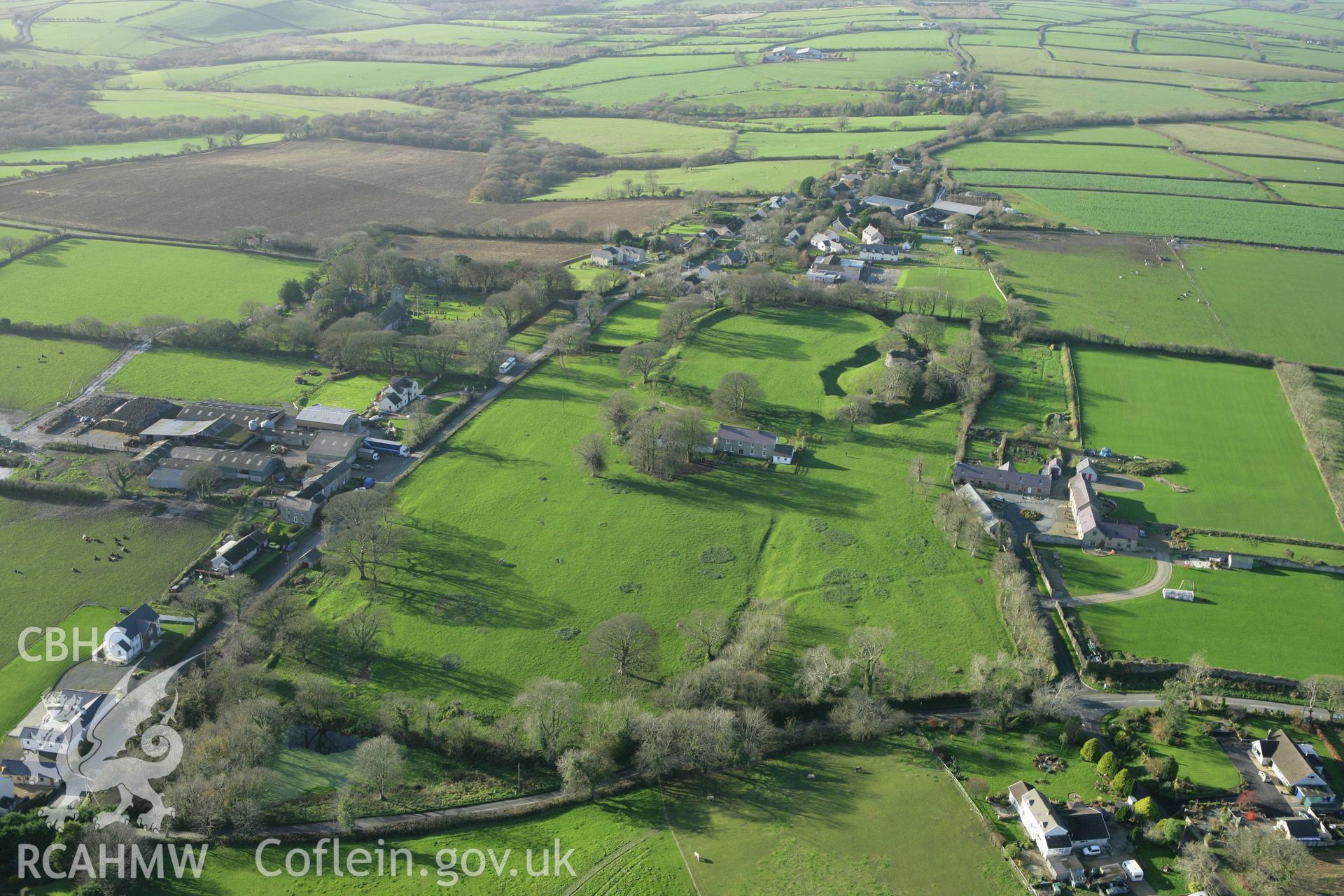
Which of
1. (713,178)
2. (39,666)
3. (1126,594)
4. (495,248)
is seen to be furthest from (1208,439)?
(713,178)

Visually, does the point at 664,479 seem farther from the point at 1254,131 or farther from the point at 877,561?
the point at 1254,131

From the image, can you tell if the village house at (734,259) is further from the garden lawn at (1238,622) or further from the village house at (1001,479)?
the garden lawn at (1238,622)

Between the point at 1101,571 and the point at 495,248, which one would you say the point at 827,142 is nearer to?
the point at 495,248

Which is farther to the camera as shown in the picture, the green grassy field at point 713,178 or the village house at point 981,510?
the green grassy field at point 713,178

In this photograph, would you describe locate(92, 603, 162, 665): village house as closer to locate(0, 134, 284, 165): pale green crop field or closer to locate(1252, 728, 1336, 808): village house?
locate(1252, 728, 1336, 808): village house

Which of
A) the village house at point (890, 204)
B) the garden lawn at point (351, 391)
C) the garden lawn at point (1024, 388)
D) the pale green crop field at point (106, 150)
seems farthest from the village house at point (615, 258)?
the pale green crop field at point (106, 150)

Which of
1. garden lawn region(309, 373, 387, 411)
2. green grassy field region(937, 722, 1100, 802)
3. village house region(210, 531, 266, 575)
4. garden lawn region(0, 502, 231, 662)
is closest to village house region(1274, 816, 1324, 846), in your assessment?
green grassy field region(937, 722, 1100, 802)
